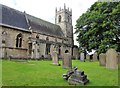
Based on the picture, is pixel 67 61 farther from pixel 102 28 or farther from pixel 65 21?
pixel 65 21

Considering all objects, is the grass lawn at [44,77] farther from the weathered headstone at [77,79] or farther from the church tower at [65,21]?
the church tower at [65,21]

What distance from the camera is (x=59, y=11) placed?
149 ft

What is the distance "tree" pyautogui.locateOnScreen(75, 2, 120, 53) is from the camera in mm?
20203

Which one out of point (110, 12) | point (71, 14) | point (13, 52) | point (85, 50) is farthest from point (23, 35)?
point (71, 14)

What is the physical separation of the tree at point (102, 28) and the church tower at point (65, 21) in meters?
15.8

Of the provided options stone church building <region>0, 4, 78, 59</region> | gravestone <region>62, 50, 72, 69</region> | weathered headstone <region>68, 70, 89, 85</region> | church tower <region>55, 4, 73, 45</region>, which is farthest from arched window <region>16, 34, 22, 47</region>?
weathered headstone <region>68, 70, 89, 85</region>

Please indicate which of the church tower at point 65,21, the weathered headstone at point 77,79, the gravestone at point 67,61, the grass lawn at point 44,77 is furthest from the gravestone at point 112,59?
the church tower at point 65,21

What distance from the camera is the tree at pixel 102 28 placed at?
20.2m

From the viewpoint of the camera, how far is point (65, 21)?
4300 cm

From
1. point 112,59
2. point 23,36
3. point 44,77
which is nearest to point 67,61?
point 112,59

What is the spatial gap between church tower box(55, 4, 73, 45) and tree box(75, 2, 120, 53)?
15.8 metres

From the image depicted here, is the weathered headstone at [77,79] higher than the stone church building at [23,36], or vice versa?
the stone church building at [23,36]

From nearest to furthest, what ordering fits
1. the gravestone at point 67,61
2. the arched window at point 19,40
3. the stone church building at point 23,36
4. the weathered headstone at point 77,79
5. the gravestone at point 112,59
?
the weathered headstone at point 77,79 < the gravestone at point 112,59 < the gravestone at point 67,61 < the stone church building at point 23,36 < the arched window at point 19,40

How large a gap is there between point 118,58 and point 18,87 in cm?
815
